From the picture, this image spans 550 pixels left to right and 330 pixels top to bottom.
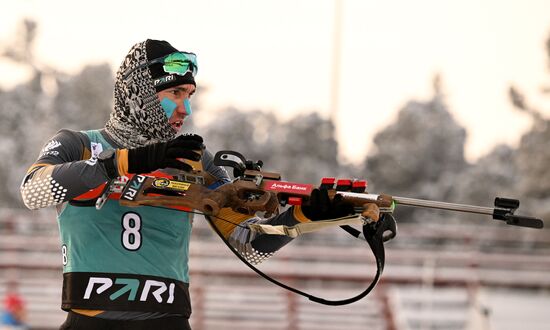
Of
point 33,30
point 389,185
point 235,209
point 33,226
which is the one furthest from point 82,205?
point 33,30

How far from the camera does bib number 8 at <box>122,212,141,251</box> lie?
426 cm

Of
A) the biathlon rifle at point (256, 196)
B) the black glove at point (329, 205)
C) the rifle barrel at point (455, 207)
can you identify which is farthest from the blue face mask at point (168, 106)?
the rifle barrel at point (455, 207)

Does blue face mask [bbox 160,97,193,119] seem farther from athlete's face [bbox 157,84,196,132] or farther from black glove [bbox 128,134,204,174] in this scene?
black glove [bbox 128,134,204,174]

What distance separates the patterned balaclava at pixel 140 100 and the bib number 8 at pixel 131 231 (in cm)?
34

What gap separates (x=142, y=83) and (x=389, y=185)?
82.6 feet

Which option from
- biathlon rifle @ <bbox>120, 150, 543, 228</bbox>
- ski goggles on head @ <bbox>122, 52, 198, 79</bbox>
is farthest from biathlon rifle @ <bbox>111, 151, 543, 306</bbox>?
ski goggles on head @ <bbox>122, 52, 198, 79</bbox>

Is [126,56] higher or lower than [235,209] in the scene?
higher

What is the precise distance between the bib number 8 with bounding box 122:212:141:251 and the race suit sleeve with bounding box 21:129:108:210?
30 cm

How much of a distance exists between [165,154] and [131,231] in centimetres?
54

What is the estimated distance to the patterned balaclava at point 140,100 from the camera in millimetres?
4418

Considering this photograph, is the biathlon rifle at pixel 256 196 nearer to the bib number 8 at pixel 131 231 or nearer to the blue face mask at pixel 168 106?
the bib number 8 at pixel 131 231

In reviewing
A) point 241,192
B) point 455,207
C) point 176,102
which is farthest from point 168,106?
point 455,207

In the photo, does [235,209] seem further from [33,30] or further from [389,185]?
[33,30]

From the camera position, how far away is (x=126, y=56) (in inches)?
180
